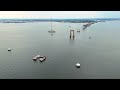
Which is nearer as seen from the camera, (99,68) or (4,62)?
(99,68)

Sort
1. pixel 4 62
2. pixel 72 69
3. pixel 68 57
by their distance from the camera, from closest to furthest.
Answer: pixel 72 69
pixel 4 62
pixel 68 57
